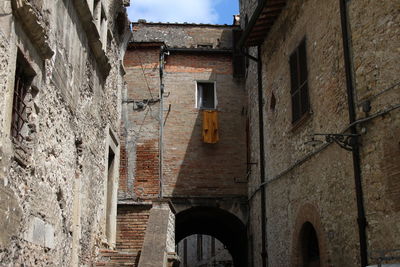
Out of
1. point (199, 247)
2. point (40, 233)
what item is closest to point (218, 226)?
point (199, 247)

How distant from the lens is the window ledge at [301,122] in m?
9.55

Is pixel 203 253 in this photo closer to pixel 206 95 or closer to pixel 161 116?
pixel 206 95

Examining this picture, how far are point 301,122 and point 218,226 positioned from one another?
1106cm

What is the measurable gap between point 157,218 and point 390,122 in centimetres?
523

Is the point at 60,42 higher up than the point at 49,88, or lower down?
higher up

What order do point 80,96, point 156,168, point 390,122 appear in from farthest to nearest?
1. point 156,168
2. point 80,96
3. point 390,122

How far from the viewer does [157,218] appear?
10.4m

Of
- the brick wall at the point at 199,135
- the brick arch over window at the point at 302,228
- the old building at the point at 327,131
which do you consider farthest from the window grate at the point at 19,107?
the brick wall at the point at 199,135

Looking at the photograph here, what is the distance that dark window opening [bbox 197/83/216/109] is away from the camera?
57.7ft

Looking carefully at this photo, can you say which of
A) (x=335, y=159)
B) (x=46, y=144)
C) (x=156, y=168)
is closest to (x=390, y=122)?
(x=335, y=159)

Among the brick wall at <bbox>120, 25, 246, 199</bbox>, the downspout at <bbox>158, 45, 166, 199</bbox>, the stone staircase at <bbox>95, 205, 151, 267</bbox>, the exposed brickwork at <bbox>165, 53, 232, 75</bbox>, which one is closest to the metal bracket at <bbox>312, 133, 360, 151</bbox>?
the stone staircase at <bbox>95, 205, 151, 267</bbox>

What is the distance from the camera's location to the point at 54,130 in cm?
757

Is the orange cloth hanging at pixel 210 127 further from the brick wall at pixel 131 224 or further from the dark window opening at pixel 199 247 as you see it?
the dark window opening at pixel 199 247

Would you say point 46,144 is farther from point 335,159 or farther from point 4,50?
point 335,159
